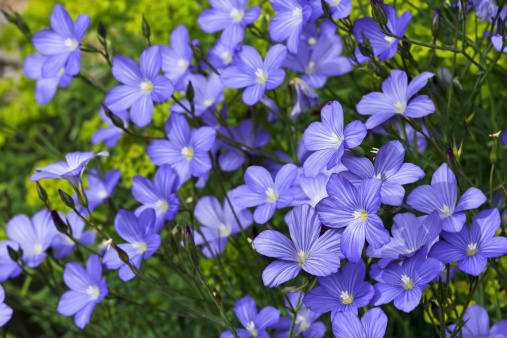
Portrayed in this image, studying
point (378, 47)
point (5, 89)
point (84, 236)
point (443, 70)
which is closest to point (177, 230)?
point (84, 236)

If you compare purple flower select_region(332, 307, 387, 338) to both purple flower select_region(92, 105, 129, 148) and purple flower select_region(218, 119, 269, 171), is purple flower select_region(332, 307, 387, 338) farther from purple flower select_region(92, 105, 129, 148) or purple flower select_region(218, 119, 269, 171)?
purple flower select_region(92, 105, 129, 148)

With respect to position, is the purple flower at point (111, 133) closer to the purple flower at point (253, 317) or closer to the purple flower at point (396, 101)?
the purple flower at point (253, 317)

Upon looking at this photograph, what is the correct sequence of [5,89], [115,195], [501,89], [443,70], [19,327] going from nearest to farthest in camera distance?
[443,70]
[501,89]
[115,195]
[19,327]
[5,89]

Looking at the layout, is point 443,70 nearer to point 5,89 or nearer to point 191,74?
point 191,74

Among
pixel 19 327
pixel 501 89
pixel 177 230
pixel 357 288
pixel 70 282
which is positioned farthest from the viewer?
pixel 19 327

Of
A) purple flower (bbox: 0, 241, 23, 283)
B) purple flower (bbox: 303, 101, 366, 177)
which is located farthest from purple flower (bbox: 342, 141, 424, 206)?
purple flower (bbox: 0, 241, 23, 283)

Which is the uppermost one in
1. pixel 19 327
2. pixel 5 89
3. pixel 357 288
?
pixel 357 288

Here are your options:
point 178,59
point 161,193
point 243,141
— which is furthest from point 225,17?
point 161,193
